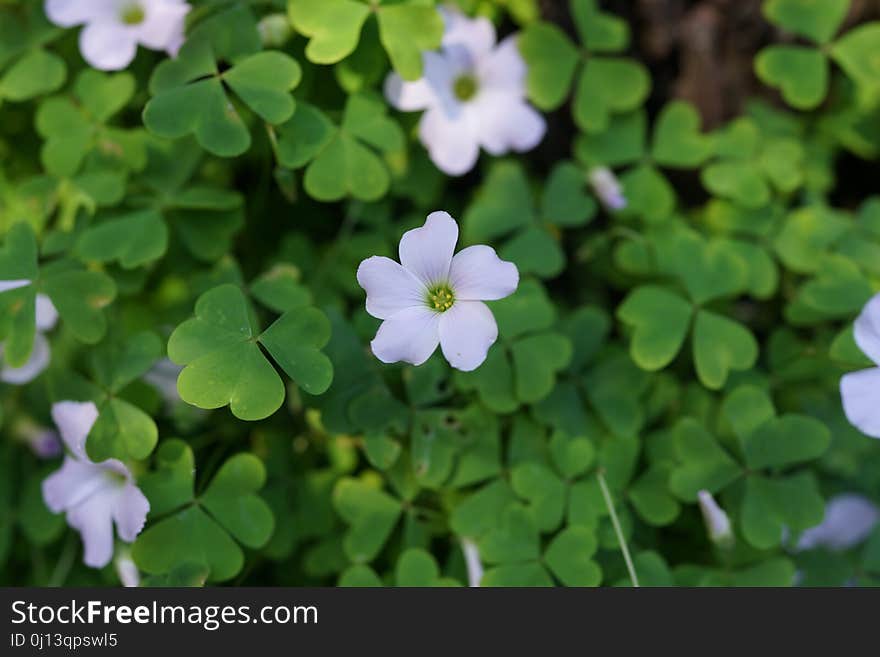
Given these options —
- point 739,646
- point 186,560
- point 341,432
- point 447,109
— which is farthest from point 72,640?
point 447,109

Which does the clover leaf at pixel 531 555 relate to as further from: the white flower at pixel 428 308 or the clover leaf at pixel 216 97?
the clover leaf at pixel 216 97

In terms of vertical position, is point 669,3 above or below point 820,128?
above

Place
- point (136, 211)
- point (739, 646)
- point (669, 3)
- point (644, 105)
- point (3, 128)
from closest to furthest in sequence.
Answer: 1. point (739, 646)
2. point (136, 211)
3. point (3, 128)
4. point (669, 3)
5. point (644, 105)

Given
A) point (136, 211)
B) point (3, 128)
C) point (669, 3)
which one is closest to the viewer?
point (136, 211)

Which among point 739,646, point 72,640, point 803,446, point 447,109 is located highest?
point 447,109

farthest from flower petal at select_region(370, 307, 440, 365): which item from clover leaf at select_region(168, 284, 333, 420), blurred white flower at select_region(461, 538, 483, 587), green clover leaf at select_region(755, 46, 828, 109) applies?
green clover leaf at select_region(755, 46, 828, 109)

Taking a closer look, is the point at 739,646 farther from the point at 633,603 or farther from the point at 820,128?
the point at 820,128

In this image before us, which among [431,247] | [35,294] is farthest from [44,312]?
[431,247]
